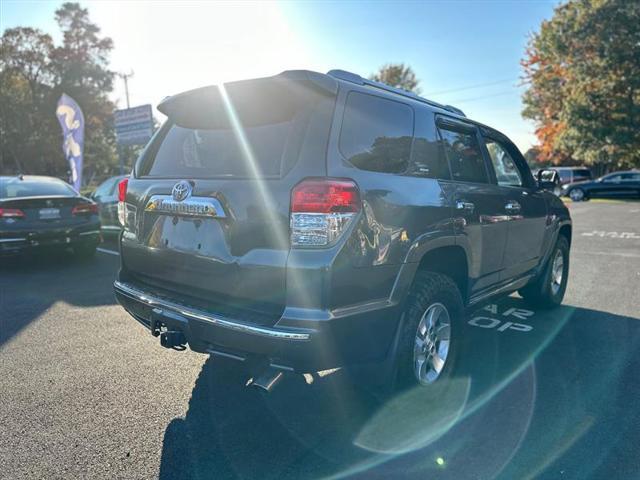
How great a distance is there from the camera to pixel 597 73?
85.1 feet

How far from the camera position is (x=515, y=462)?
8.41 feet

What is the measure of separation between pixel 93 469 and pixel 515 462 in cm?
219

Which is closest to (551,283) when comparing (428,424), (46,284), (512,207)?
(512,207)

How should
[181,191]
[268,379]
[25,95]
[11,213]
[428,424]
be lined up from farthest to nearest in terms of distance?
[25,95] → [11,213] → [428,424] → [181,191] → [268,379]

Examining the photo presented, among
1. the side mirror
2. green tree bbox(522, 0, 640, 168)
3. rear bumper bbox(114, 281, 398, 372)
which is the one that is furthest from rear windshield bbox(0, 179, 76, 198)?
green tree bbox(522, 0, 640, 168)

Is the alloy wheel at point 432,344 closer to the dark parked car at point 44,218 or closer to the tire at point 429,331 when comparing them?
the tire at point 429,331

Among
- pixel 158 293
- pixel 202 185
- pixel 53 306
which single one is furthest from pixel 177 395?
pixel 53 306

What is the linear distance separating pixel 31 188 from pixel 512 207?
7.31 metres

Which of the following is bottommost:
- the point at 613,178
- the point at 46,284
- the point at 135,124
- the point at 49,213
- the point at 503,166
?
the point at 46,284

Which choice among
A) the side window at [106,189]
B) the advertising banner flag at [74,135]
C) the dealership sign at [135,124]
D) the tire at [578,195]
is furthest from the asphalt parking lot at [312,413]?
the tire at [578,195]

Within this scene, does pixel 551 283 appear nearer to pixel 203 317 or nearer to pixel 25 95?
pixel 203 317

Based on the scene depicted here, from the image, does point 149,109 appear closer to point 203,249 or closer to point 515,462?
point 203,249

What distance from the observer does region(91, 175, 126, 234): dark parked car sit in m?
9.61

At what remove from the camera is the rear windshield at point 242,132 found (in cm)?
260
